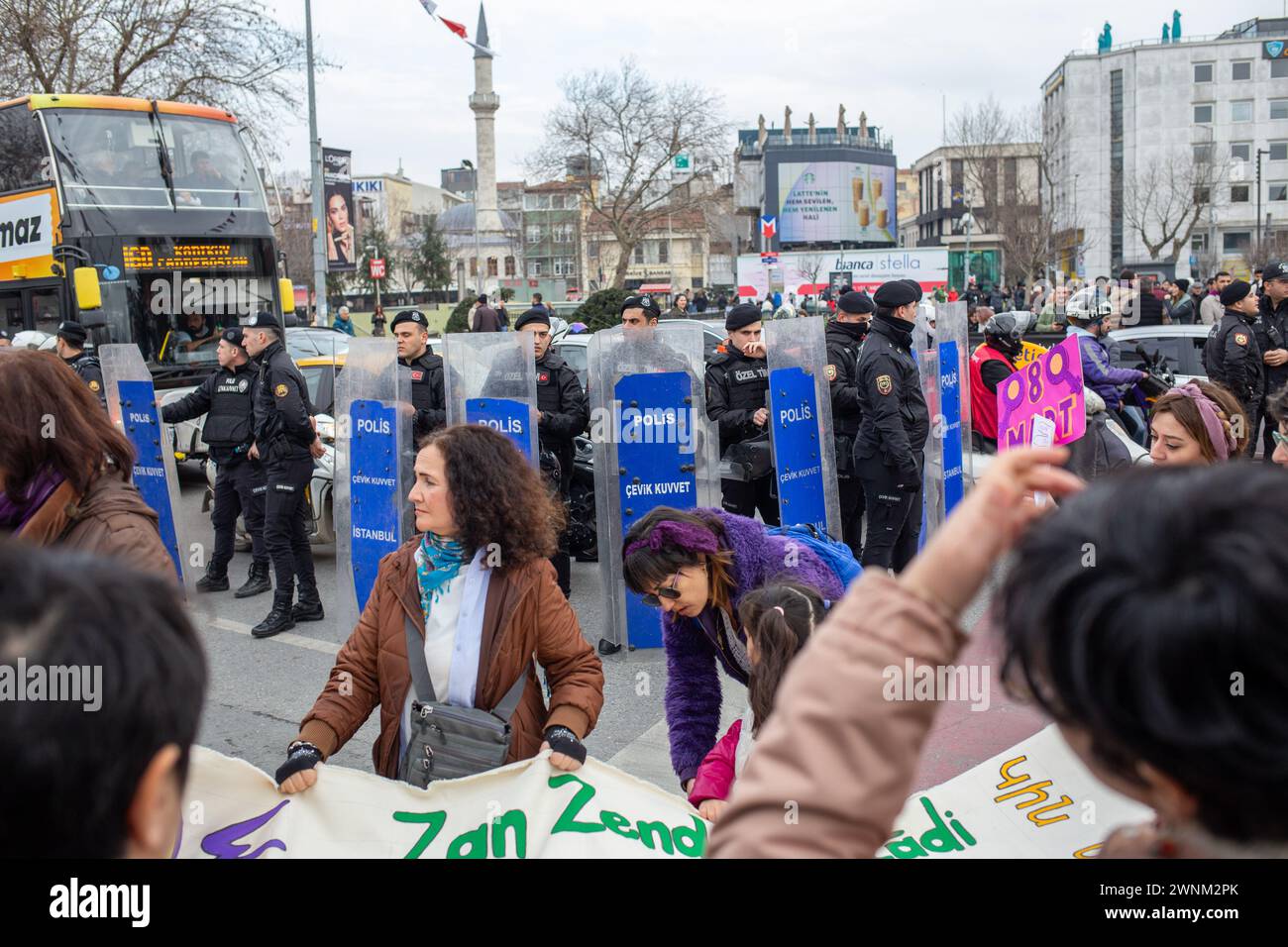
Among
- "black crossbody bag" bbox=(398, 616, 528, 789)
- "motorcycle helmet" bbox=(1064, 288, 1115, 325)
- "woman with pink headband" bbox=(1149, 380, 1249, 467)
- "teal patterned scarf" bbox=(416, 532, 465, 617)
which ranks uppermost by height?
"motorcycle helmet" bbox=(1064, 288, 1115, 325)

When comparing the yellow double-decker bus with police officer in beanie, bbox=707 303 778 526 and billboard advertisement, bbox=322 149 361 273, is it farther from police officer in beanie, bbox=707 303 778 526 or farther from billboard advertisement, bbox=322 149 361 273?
billboard advertisement, bbox=322 149 361 273

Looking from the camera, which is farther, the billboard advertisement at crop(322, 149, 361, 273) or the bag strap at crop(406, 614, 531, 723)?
the billboard advertisement at crop(322, 149, 361, 273)

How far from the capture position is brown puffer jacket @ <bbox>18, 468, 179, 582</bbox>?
8.63 ft

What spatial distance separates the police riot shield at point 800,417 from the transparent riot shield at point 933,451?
116 cm

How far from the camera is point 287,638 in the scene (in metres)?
7.43

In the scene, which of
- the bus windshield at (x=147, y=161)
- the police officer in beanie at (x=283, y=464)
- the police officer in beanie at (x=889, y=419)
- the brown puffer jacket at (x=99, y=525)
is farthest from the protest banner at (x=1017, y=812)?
the bus windshield at (x=147, y=161)

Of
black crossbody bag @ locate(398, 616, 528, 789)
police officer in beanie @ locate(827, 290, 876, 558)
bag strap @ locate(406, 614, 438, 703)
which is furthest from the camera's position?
police officer in beanie @ locate(827, 290, 876, 558)

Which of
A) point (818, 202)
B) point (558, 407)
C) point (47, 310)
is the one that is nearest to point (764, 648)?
point (558, 407)

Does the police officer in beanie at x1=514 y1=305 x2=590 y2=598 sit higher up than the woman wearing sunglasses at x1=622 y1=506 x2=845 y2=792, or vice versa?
the police officer in beanie at x1=514 y1=305 x2=590 y2=598

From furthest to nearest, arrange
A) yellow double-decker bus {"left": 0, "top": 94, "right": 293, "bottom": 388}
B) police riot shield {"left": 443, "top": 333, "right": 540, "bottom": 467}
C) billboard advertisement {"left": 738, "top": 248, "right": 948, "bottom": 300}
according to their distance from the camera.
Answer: billboard advertisement {"left": 738, "top": 248, "right": 948, "bottom": 300}, yellow double-decker bus {"left": 0, "top": 94, "right": 293, "bottom": 388}, police riot shield {"left": 443, "top": 333, "right": 540, "bottom": 467}

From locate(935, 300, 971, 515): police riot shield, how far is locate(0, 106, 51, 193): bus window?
989 centimetres

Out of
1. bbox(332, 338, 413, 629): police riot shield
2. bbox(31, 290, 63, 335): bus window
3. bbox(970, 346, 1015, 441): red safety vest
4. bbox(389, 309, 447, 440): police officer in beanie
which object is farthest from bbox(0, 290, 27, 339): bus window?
bbox(970, 346, 1015, 441): red safety vest

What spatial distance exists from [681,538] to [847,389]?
4322mm

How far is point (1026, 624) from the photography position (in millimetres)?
1045
